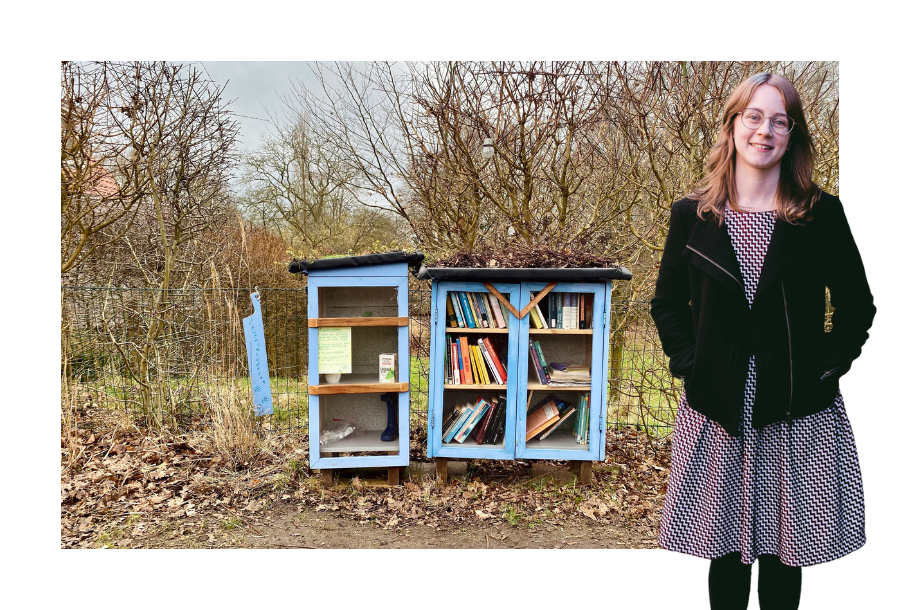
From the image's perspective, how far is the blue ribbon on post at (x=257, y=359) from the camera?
3.62 meters

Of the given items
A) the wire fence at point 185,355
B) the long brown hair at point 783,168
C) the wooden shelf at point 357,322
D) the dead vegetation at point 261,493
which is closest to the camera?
the long brown hair at point 783,168

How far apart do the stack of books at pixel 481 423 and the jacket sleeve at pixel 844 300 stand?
1.97m

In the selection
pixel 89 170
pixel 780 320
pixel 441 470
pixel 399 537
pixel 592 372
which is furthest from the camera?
pixel 89 170

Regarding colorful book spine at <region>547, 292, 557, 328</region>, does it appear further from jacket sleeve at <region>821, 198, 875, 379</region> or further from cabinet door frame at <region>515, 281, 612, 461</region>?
jacket sleeve at <region>821, 198, 875, 379</region>

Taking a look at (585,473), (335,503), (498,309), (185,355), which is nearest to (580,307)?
(498,309)

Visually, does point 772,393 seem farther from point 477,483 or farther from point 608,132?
point 608,132

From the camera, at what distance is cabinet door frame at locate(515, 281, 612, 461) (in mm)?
3508

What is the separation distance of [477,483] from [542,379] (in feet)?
2.94

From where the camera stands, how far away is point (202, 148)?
5559mm

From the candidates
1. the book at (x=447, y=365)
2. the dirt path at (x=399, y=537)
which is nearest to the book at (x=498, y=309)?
the book at (x=447, y=365)

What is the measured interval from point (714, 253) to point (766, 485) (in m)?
1.02

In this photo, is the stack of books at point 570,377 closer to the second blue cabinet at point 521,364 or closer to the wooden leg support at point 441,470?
the second blue cabinet at point 521,364

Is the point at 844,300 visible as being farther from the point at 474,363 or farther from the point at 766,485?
the point at 474,363

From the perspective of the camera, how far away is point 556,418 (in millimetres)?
3725
